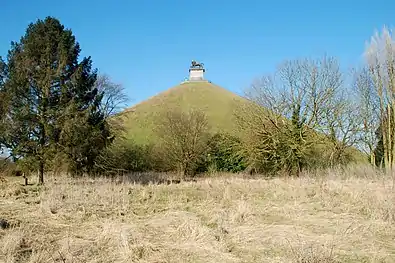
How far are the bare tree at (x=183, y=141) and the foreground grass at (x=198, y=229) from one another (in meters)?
16.2

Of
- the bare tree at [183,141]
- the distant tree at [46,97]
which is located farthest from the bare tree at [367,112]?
the distant tree at [46,97]

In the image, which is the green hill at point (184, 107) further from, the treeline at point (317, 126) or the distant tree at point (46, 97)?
the distant tree at point (46, 97)

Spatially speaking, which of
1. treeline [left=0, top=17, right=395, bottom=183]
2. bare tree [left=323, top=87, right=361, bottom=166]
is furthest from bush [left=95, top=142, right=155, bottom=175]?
bare tree [left=323, top=87, right=361, bottom=166]

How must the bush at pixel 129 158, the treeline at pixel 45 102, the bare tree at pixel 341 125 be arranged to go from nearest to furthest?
the treeline at pixel 45 102 → the bare tree at pixel 341 125 → the bush at pixel 129 158

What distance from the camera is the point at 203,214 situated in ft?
33.7

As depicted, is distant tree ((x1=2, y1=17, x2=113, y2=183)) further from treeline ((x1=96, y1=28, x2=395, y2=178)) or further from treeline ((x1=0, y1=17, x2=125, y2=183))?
treeline ((x1=96, y1=28, x2=395, y2=178))

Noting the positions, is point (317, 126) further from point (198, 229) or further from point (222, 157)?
point (198, 229)

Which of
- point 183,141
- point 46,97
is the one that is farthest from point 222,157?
point 46,97

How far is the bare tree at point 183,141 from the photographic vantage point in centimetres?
2986

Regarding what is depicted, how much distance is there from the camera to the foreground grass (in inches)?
244

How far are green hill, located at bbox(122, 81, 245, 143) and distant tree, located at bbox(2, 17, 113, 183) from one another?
15.0 meters

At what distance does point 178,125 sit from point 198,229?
74.1ft

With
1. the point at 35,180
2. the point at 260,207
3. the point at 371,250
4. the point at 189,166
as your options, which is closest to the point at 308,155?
the point at 189,166

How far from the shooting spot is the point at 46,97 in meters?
18.0
